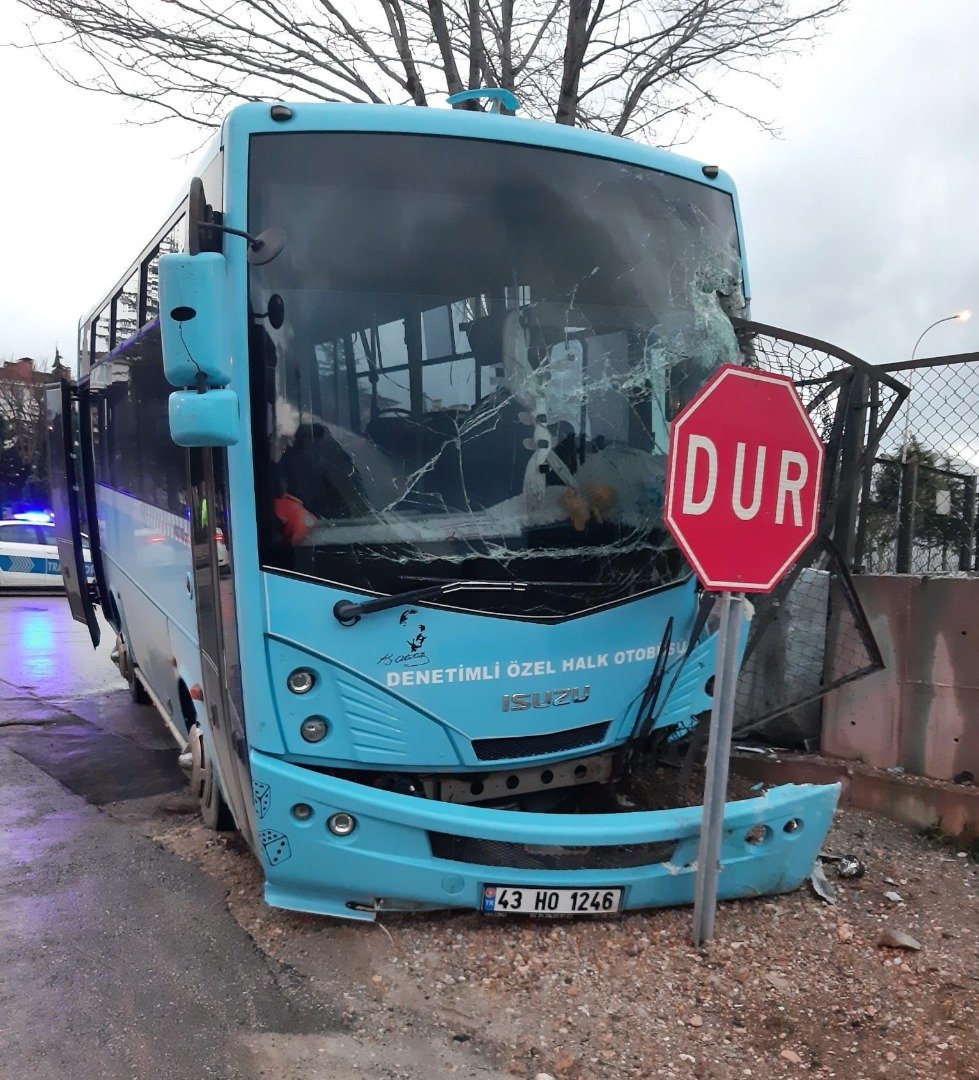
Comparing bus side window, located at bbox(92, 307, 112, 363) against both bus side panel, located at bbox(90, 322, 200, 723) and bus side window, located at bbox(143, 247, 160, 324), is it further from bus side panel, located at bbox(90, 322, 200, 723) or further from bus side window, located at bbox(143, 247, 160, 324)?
bus side window, located at bbox(143, 247, 160, 324)

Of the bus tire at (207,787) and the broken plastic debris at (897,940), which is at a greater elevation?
the bus tire at (207,787)

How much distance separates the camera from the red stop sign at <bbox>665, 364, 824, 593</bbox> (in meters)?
3.55

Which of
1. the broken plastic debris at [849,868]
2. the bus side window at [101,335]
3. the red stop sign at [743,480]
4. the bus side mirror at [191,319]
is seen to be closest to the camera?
the bus side mirror at [191,319]

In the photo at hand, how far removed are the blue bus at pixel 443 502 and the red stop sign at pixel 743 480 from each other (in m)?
0.67

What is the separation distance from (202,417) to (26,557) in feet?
58.9

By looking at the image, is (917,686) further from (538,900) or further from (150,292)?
(150,292)

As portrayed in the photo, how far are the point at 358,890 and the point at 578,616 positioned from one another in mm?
1458

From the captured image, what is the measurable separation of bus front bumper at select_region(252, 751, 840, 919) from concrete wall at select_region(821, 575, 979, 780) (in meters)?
1.24

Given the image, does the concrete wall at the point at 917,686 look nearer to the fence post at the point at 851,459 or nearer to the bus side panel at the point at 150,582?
the fence post at the point at 851,459

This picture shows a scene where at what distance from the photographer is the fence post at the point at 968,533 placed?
5316 millimetres

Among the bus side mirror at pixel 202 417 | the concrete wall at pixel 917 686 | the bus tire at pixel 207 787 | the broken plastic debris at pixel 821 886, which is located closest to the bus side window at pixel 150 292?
the bus side mirror at pixel 202 417

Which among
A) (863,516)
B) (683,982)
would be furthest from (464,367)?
(863,516)

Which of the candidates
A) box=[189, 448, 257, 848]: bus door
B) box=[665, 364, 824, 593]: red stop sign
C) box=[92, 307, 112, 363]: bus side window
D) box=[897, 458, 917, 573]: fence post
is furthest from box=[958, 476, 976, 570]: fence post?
box=[92, 307, 112, 363]: bus side window

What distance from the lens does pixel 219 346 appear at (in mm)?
3463
